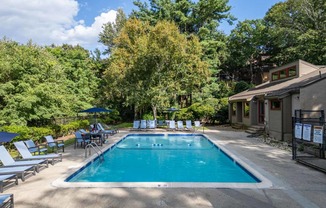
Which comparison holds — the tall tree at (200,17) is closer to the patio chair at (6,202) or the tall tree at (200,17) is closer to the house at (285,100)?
the house at (285,100)

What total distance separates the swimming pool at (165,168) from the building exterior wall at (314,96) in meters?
5.01

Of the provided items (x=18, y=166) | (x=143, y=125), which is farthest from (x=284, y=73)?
(x=18, y=166)

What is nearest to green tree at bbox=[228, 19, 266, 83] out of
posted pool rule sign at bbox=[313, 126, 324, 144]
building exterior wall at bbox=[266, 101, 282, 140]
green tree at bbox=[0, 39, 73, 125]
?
building exterior wall at bbox=[266, 101, 282, 140]

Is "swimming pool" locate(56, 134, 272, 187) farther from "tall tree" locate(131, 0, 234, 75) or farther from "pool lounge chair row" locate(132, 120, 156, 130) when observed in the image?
"tall tree" locate(131, 0, 234, 75)

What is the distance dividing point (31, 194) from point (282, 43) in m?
32.5

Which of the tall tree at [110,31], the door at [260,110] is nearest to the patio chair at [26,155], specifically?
the door at [260,110]

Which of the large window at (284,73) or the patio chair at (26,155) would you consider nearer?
the patio chair at (26,155)

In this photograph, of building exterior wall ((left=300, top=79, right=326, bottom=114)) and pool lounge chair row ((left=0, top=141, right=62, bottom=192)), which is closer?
pool lounge chair row ((left=0, top=141, right=62, bottom=192))

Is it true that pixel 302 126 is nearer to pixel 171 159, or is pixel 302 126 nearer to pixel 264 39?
pixel 171 159

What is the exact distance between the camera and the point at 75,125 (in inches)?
699

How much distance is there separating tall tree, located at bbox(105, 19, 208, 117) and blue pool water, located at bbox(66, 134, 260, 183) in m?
7.35

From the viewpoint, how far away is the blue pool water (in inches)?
323

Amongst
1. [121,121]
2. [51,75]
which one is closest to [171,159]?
[51,75]

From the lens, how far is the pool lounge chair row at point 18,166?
6.21 metres
